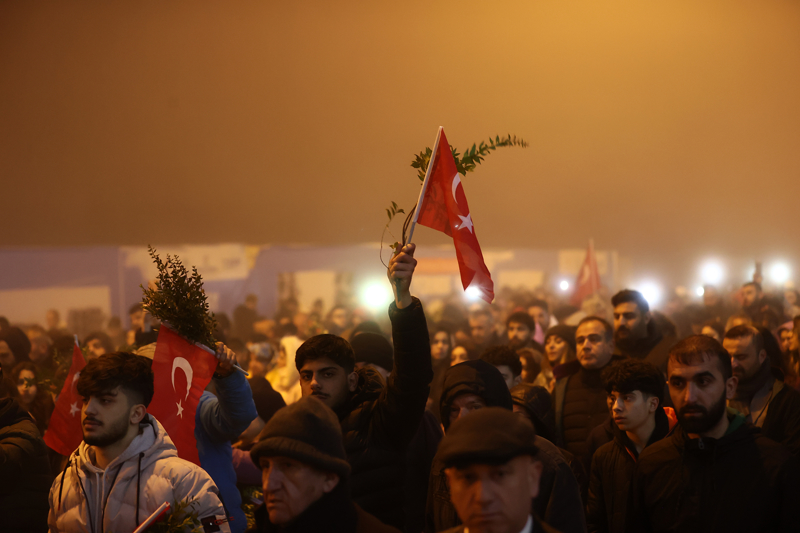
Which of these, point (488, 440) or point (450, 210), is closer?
point (488, 440)

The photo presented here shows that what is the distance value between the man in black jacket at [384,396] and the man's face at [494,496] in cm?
103

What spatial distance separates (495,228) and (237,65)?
7.40 m

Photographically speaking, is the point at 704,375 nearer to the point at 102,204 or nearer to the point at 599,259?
the point at 599,259

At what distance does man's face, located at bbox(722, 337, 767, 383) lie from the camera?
13.2ft

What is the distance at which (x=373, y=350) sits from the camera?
4156 millimetres

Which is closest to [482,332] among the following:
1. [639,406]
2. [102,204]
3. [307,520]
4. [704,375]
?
[639,406]

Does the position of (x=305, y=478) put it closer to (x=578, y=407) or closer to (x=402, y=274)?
(x=402, y=274)

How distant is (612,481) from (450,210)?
1.26 m

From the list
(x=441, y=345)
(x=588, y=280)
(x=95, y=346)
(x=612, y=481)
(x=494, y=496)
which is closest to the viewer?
(x=494, y=496)

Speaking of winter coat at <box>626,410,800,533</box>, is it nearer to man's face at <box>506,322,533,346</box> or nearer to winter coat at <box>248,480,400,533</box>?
winter coat at <box>248,480,400,533</box>

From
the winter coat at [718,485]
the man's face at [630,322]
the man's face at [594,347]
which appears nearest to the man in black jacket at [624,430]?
the winter coat at [718,485]

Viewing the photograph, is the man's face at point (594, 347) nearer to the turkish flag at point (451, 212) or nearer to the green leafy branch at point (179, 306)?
the turkish flag at point (451, 212)

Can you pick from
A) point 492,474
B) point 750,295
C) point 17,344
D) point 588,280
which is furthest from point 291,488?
point 588,280

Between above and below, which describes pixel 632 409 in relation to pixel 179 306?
below
